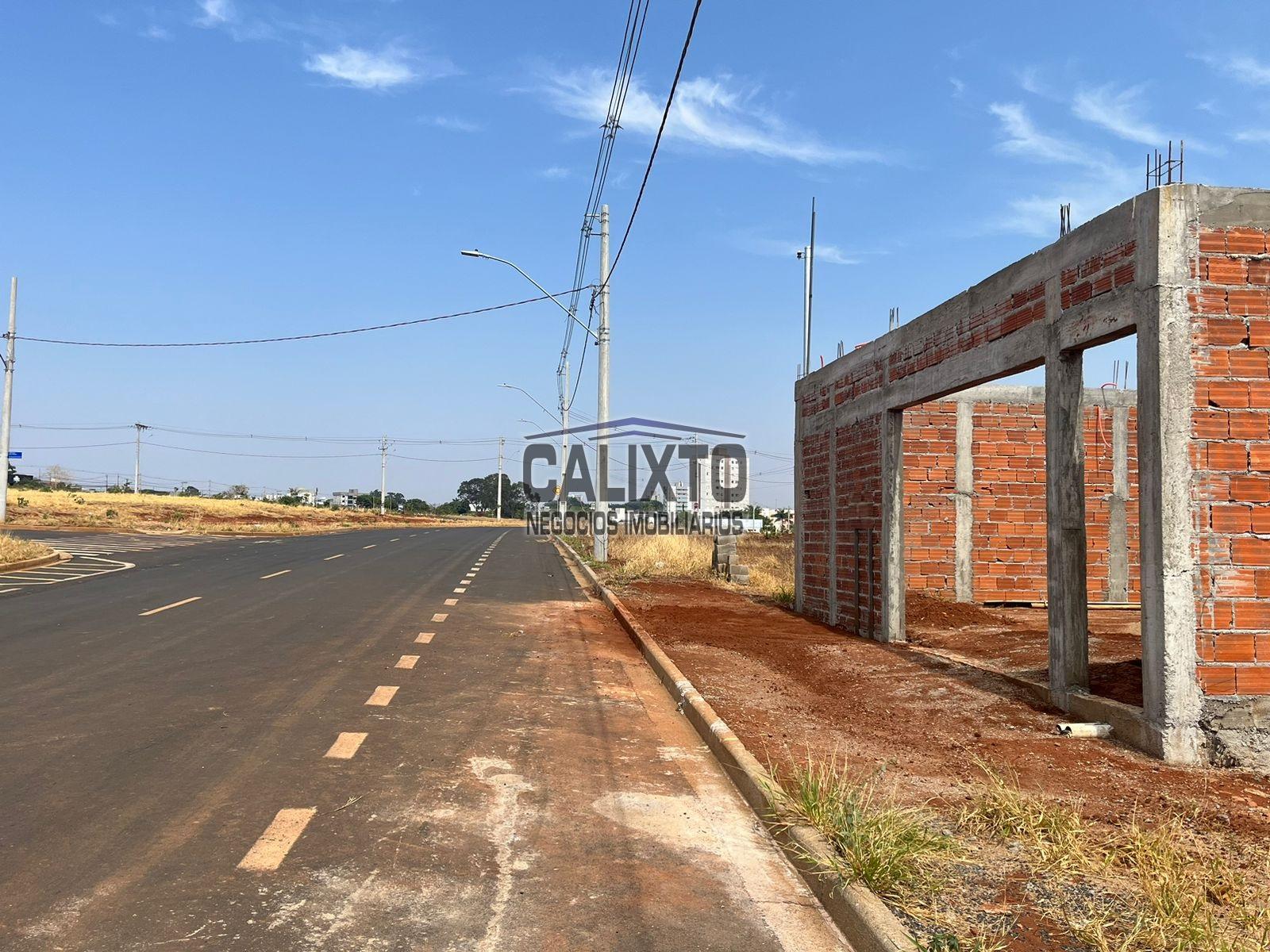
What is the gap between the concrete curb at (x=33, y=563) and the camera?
23031 millimetres

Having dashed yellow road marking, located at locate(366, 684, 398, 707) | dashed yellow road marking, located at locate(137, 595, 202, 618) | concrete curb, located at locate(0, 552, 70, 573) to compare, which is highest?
concrete curb, located at locate(0, 552, 70, 573)

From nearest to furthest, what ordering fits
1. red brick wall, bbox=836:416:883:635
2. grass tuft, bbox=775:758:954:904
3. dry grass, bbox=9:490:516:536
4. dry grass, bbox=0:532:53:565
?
grass tuft, bbox=775:758:954:904 < red brick wall, bbox=836:416:883:635 < dry grass, bbox=0:532:53:565 < dry grass, bbox=9:490:516:536

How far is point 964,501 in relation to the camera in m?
17.2

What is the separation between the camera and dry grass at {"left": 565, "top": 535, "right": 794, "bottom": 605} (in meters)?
23.2

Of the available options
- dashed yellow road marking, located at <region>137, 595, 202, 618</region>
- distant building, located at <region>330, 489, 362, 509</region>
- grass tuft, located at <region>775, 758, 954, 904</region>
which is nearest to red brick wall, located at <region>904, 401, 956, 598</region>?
grass tuft, located at <region>775, 758, 954, 904</region>

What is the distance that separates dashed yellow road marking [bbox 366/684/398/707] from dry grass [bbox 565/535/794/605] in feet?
35.0

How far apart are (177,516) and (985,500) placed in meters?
55.7

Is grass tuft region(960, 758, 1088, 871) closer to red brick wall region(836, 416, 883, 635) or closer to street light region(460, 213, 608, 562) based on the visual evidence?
red brick wall region(836, 416, 883, 635)

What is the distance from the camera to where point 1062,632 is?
8781 millimetres

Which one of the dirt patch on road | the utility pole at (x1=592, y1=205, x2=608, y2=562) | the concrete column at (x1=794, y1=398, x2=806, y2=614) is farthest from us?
the utility pole at (x1=592, y1=205, x2=608, y2=562)

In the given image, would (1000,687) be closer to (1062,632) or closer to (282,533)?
(1062,632)

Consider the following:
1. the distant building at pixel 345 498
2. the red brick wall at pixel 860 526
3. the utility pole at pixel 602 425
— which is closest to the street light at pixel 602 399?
the utility pole at pixel 602 425

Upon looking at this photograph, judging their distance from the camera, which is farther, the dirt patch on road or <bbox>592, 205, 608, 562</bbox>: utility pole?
<bbox>592, 205, 608, 562</bbox>: utility pole

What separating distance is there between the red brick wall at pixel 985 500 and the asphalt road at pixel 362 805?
7.30 m
